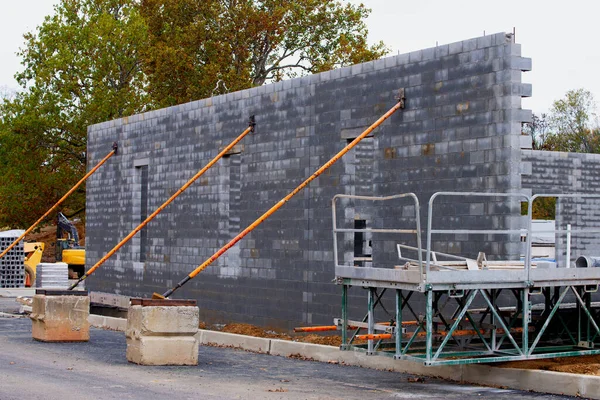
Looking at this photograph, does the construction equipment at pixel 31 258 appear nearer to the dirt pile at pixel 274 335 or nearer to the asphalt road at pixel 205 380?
the dirt pile at pixel 274 335

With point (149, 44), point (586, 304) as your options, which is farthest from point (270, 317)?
point (149, 44)

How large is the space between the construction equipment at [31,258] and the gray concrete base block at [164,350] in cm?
2424

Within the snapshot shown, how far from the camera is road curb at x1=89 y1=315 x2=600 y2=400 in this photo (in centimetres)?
1138

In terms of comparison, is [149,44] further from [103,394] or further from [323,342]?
[103,394]

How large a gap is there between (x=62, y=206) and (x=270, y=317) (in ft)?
117

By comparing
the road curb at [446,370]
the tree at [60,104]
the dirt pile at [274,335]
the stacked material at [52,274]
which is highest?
the tree at [60,104]

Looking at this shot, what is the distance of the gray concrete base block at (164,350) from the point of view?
553 inches

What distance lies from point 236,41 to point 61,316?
108 ft

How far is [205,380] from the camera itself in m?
12.7

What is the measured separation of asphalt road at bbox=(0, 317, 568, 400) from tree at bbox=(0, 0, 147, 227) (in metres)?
35.1

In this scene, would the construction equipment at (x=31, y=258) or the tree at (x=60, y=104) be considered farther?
the tree at (x=60, y=104)

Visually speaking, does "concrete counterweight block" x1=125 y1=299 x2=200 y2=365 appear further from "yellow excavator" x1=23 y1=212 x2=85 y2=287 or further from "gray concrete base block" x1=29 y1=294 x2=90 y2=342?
"yellow excavator" x1=23 y1=212 x2=85 y2=287

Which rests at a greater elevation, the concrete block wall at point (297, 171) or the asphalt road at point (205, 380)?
the concrete block wall at point (297, 171)

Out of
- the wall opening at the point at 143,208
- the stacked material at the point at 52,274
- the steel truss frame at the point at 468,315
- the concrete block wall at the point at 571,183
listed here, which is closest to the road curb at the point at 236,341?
the steel truss frame at the point at 468,315
